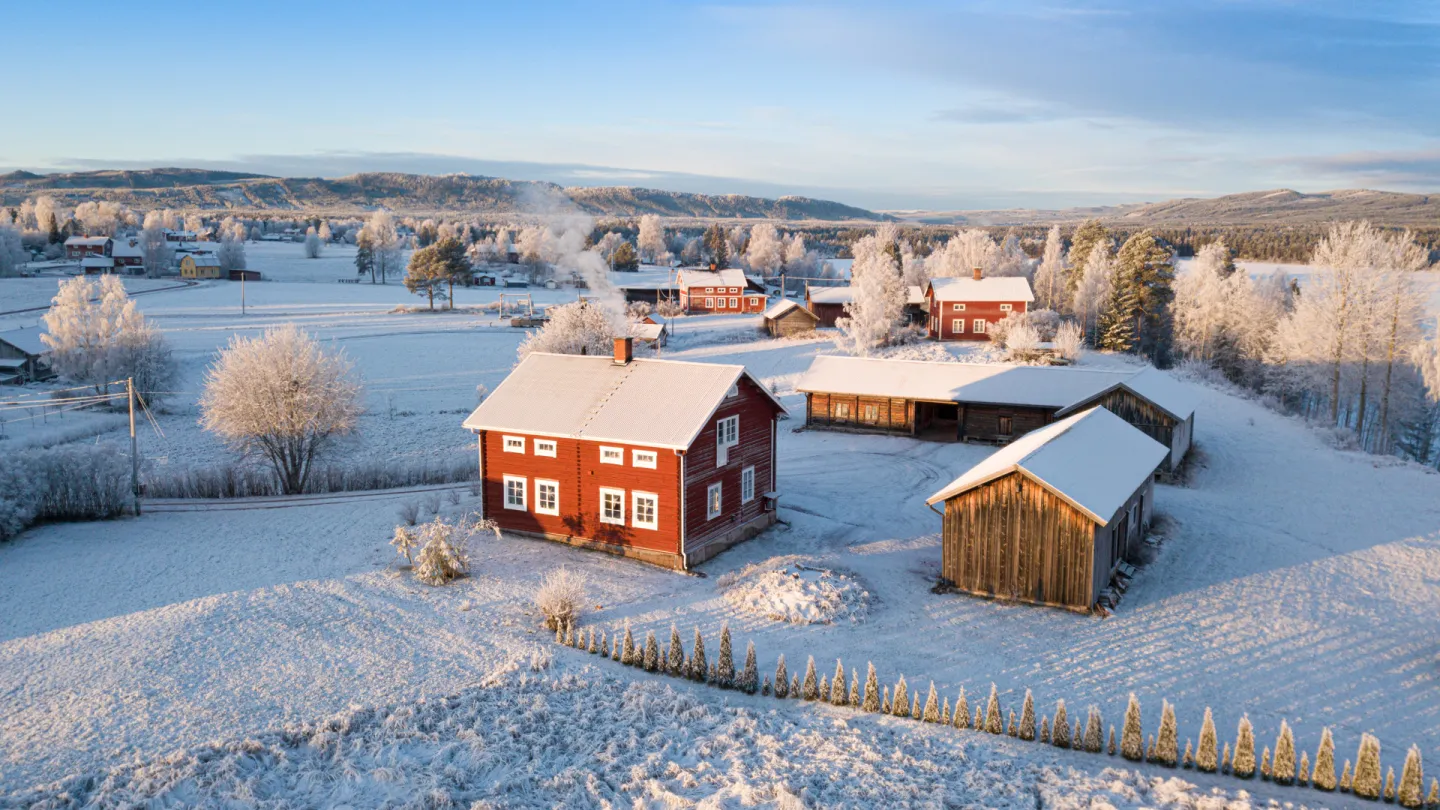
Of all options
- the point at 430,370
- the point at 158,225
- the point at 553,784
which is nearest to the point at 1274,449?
the point at 553,784

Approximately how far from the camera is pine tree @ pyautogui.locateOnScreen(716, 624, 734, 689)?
17078 millimetres

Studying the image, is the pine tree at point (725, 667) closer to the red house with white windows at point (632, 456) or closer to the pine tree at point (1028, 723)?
the pine tree at point (1028, 723)

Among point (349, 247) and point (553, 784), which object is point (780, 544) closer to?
point (553, 784)

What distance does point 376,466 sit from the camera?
33906 millimetres

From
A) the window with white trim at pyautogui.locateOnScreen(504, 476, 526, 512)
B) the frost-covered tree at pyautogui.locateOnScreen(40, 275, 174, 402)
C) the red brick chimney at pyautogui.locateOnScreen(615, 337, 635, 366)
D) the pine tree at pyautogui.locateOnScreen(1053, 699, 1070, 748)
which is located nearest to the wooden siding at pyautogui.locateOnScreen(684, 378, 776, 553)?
the red brick chimney at pyautogui.locateOnScreen(615, 337, 635, 366)

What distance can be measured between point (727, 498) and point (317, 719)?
1277cm

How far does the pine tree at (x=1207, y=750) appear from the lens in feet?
45.8

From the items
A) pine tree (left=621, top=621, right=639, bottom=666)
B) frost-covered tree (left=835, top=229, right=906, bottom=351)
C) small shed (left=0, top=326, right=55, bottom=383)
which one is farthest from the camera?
frost-covered tree (left=835, top=229, right=906, bottom=351)

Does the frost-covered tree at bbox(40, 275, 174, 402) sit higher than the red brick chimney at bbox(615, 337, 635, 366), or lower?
lower

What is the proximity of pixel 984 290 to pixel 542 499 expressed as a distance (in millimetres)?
51029

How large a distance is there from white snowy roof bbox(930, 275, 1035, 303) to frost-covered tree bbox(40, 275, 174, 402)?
168 ft

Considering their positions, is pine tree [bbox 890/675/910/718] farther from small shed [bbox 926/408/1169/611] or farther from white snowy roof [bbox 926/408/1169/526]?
white snowy roof [bbox 926/408/1169/526]

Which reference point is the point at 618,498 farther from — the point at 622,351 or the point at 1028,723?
the point at 1028,723

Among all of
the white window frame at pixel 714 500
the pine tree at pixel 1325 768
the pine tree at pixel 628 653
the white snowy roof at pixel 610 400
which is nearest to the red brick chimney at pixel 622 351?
the white snowy roof at pixel 610 400
